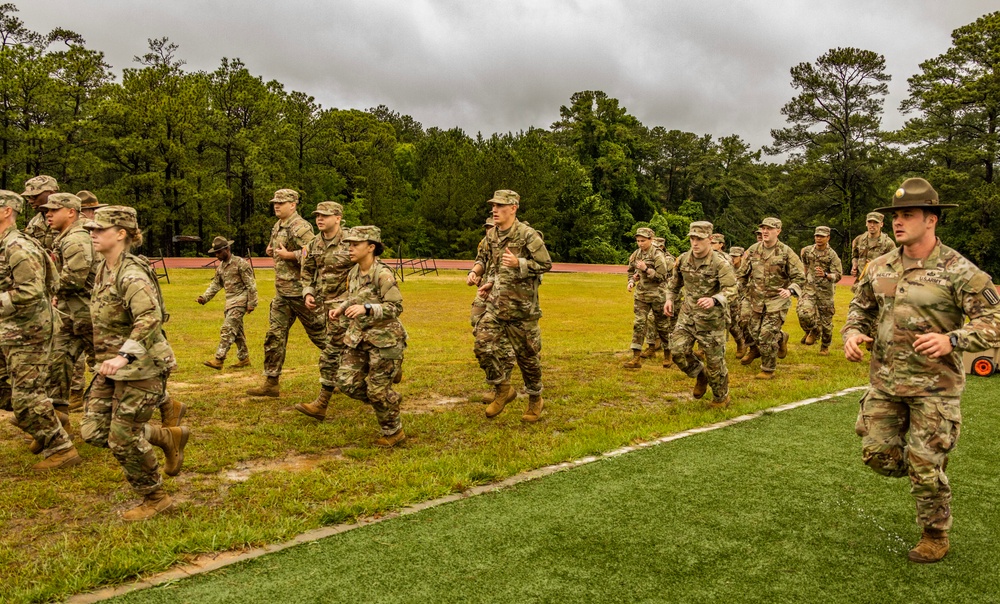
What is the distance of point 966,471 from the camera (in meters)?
6.03

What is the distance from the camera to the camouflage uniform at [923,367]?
4094mm

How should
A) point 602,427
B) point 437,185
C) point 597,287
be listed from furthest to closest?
point 437,185
point 597,287
point 602,427

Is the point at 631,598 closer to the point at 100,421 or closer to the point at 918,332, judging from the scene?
the point at 918,332

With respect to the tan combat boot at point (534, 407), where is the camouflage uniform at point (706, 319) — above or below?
above

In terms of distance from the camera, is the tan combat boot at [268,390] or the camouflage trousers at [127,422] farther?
the tan combat boot at [268,390]

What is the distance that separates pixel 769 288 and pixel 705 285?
312 centimetres

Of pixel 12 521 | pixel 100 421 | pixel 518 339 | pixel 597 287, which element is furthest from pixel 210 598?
pixel 597 287

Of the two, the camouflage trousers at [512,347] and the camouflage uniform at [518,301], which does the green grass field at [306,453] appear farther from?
the camouflage uniform at [518,301]

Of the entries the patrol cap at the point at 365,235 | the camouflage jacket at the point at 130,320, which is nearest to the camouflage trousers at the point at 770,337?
the patrol cap at the point at 365,235

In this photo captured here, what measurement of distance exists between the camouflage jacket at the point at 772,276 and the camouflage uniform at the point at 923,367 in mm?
6615

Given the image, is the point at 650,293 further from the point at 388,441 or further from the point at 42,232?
the point at 42,232

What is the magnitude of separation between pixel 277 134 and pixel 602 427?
49.0 meters

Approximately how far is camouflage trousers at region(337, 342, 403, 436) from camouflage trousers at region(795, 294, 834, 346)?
928cm

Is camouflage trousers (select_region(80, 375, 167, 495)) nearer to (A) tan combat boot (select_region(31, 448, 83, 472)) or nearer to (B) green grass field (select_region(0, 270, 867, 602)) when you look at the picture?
(B) green grass field (select_region(0, 270, 867, 602))
